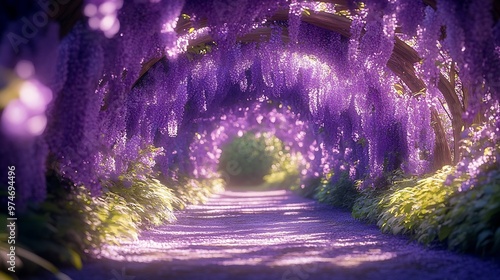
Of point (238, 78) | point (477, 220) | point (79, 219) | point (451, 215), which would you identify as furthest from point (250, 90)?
point (477, 220)

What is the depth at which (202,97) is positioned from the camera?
15.1 metres

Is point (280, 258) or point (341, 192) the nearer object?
point (280, 258)

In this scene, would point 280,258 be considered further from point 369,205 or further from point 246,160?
point 246,160

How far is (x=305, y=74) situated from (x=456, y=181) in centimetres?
758

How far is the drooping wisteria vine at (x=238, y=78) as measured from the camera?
5.37m

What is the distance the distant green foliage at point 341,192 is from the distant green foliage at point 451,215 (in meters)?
4.93

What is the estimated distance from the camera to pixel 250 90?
15531 mm

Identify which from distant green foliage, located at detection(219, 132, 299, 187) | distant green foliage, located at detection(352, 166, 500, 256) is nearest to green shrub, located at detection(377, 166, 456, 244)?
distant green foliage, located at detection(352, 166, 500, 256)

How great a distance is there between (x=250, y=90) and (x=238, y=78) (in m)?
0.92

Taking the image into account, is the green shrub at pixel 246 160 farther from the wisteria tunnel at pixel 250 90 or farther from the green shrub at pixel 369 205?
the green shrub at pixel 369 205

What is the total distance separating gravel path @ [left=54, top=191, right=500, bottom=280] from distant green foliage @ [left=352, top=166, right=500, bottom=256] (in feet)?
0.58

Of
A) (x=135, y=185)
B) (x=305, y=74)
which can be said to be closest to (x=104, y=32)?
(x=135, y=185)

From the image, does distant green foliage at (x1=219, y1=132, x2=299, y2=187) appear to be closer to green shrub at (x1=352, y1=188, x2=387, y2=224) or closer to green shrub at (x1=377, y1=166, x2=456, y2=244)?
green shrub at (x1=352, y1=188, x2=387, y2=224)

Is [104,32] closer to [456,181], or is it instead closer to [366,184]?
[456,181]
